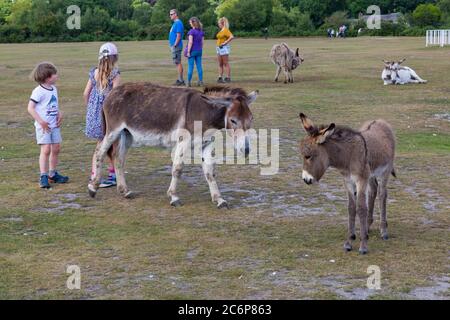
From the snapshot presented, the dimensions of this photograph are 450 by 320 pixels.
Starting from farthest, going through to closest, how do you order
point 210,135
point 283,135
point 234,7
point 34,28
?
point 234,7 → point 34,28 → point 283,135 → point 210,135

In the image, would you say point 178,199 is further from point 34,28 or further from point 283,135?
point 34,28

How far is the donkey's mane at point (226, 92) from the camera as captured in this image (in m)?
9.40

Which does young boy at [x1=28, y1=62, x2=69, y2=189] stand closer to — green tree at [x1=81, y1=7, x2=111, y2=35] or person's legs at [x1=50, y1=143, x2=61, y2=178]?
person's legs at [x1=50, y1=143, x2=61, y2=178]

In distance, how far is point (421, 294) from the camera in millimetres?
6359

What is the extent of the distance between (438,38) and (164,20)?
138 ft

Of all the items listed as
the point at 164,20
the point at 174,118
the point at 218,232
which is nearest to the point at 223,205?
the point at 218,232

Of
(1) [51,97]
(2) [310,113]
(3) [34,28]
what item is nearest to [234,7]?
(3) [34,28]

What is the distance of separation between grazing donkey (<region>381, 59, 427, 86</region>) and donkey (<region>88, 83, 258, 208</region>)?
15547mm

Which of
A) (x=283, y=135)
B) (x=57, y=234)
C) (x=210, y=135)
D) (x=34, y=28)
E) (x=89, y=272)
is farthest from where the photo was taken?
(x=34, y=28)

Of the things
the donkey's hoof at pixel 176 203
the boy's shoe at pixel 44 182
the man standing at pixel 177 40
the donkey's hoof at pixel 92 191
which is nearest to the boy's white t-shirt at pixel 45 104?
the boy's shoe at pixel 44 182

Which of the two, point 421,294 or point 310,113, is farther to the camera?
point 310,113

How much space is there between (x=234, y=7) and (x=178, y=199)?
261 feet

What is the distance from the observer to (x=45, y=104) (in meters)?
10.6

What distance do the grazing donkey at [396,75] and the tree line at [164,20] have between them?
48508 millimetres
